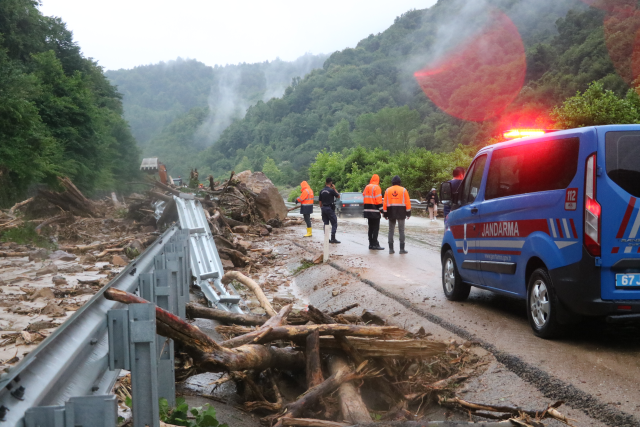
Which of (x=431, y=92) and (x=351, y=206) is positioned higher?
(x=431, y=92)

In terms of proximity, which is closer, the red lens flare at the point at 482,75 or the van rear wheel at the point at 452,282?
the van rear wheel at the point at 452,282

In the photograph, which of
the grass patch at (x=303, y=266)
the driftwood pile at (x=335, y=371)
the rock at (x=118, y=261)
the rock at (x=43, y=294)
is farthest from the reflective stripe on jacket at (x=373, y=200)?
the driftwood pile at (x=335, y=371)

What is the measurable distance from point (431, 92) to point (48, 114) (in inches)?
2992

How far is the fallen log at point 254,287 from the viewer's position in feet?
24.1

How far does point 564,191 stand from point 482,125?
241 ft

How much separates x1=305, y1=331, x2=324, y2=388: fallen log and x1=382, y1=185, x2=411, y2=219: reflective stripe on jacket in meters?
10.4

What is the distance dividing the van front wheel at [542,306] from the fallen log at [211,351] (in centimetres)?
260

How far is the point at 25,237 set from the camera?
56.7ft

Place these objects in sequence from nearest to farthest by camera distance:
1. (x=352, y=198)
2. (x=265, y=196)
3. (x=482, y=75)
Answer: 1. (x=265, y=196)
2. (x=352, y=198)
3. (x=482, y=75)

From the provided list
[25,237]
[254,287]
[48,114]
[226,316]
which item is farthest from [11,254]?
[48,114]

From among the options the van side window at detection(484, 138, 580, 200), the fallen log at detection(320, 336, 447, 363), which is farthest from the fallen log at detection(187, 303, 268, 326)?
the van side window at detection(484, 138, 580, 200)

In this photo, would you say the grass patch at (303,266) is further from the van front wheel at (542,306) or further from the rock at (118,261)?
the van front wheel at (542,306)

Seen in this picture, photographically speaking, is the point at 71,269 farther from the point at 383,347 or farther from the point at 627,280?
the point at 627,280

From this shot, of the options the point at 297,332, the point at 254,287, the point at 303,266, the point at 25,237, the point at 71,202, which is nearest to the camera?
the point at 297,332
